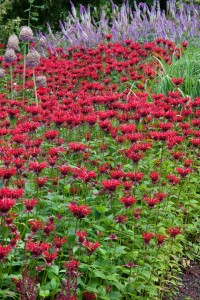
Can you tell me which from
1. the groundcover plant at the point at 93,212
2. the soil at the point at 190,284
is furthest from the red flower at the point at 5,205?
the soil at the point at 190,284

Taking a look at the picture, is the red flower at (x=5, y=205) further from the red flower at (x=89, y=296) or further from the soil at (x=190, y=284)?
the soil at (x=190, y=284)

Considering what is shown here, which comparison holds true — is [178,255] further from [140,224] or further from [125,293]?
[125,293]

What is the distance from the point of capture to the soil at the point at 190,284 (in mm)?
3920

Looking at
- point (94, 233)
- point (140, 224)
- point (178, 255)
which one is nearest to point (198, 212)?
point (178, 255)

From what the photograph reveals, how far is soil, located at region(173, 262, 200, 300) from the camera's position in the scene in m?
3.92

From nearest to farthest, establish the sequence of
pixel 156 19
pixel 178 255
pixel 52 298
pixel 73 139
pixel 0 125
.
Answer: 1. pixel 52 298
2. pixel 178 255
3. pixel 0 125
4. pixel 73 139
5. pixel 156 19

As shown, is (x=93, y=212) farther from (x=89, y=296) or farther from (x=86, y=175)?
(x=89, y=296)

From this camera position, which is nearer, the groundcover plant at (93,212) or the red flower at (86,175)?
the groundcover plant at (93,212)

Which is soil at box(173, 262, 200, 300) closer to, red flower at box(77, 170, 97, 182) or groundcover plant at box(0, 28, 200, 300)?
groundcover plant at box(0, 28, 200, 300)

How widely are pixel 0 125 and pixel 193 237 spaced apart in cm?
176

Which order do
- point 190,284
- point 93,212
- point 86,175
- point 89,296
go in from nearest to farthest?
1. point 89,296
2. point 86,175
3. point 93,212
4. point 190,284

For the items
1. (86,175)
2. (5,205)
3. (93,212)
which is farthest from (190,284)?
(5,205)

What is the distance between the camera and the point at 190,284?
409cm

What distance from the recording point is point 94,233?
11.9 feet
